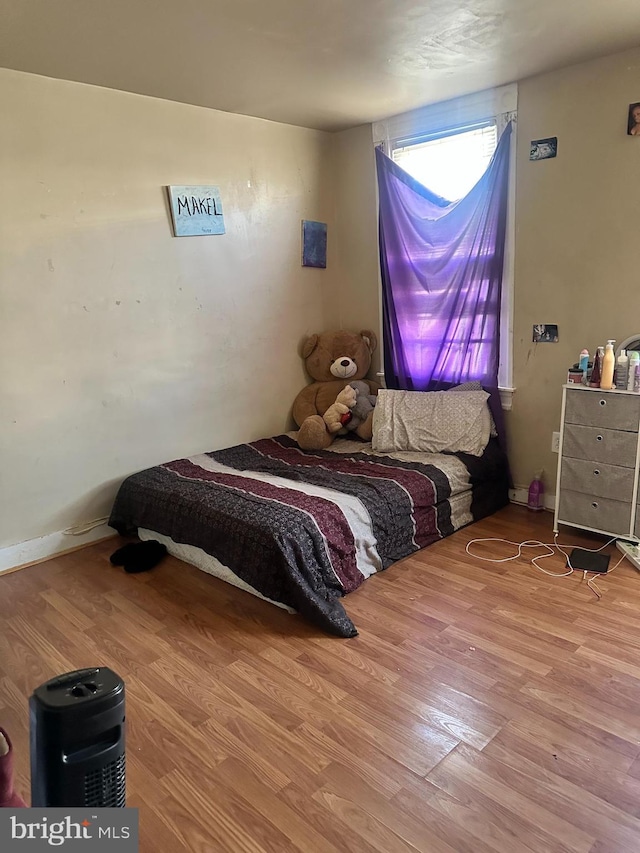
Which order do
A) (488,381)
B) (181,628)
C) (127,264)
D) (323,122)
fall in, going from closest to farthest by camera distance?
1. (181,628)
2. (127,264)
3. (488,381)
4. (323,122)

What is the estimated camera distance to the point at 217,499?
9.18ft

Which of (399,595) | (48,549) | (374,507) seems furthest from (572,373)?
(48,549)

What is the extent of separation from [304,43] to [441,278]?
155 centimetres

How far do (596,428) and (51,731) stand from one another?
263 centimetres

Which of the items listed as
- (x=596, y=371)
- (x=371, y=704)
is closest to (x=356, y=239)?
(x=596, y=371)

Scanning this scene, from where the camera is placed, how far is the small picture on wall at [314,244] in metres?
4.02

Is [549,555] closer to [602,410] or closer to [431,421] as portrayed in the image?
[602,410]

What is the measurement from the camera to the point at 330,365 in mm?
4043

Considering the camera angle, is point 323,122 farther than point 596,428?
Yes

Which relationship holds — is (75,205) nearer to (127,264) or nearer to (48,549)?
(127,264)

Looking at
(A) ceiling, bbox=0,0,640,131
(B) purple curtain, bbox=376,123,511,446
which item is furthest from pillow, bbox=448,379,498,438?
(A) ceiling, bbox=0,0,640,131

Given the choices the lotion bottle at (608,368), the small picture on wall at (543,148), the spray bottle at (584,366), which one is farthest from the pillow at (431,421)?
the small picture on wall at (543,148)

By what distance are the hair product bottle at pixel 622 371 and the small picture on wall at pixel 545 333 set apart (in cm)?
51

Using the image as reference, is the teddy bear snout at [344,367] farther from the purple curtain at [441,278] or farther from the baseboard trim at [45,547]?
the baseboard trim at [45,547]
